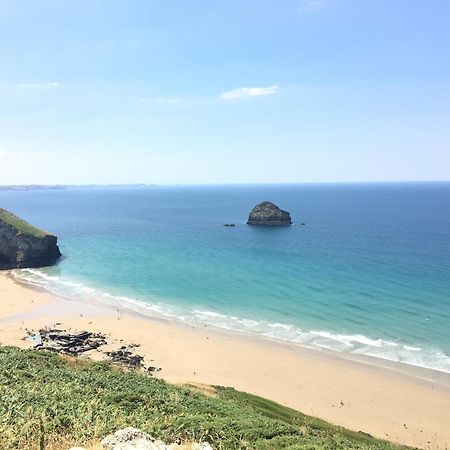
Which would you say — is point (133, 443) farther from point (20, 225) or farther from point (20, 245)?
point (20, 225)

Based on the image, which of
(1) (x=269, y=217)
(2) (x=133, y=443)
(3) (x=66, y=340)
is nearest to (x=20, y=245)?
(3) (x=66, y=340)

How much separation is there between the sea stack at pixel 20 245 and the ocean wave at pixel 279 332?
2003 centimetres

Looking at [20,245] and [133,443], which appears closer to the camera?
[133,443]

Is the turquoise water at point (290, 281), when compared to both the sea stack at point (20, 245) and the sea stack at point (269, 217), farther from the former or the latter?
A: the sea stack at point (269, 217)

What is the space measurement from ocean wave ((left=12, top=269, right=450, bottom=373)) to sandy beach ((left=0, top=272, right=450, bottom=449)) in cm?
189

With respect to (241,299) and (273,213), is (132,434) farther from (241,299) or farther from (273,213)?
(273,213)

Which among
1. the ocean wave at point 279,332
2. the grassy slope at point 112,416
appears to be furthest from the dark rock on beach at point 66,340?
the grassy slope at point 112,416

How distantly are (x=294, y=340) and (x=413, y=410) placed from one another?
1666cm

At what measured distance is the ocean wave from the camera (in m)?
44.2

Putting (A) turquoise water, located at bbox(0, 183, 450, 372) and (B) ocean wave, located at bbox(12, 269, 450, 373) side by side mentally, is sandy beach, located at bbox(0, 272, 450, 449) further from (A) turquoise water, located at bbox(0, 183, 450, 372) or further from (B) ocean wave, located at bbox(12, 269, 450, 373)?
(A) turquoise water, located at bbox(0, 183, 450, 372)

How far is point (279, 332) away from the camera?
171 ft

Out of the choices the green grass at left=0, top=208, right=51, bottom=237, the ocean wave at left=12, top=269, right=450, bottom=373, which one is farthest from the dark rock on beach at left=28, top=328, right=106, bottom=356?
the green grass at left=0, top=208, right=51, bottom=237

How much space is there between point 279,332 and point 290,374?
414 inches

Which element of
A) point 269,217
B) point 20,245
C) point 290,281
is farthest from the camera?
point 269,217
